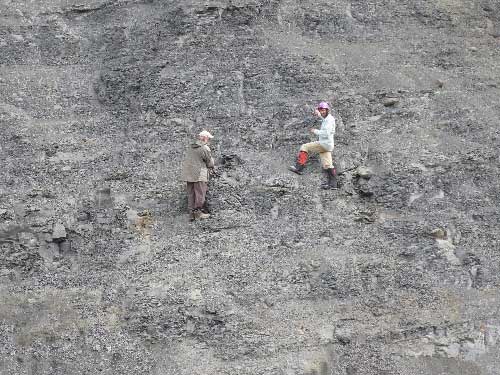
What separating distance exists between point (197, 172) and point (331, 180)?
9.87 feet

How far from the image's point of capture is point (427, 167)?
1501 centimetres

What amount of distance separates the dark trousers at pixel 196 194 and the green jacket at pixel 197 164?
0.15 meters

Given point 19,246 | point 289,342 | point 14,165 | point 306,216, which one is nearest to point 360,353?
point 289,342

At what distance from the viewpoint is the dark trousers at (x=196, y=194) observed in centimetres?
1373

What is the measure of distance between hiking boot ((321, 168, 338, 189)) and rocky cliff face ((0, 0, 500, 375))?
31 cm

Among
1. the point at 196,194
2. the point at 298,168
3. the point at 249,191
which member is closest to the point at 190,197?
the point at 196,194

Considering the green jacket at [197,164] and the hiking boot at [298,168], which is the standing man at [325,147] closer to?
the hiking boot at [298,168]

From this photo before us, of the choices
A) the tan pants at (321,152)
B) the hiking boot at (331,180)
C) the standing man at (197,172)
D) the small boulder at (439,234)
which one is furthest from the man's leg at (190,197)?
the small boulder at (439,234)

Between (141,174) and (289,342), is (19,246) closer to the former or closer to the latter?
(141,174)

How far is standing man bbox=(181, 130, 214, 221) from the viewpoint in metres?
13.6

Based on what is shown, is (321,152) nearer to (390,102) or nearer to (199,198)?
(199,198)

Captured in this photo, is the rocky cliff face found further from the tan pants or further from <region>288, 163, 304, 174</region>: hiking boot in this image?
the tan pants

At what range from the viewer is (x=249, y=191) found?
14.5 meters

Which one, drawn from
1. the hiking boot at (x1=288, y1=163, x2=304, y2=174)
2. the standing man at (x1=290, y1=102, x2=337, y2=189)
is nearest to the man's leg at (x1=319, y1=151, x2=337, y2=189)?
the standing man at (x1=290, y1=102, x2=337, y2=189)
